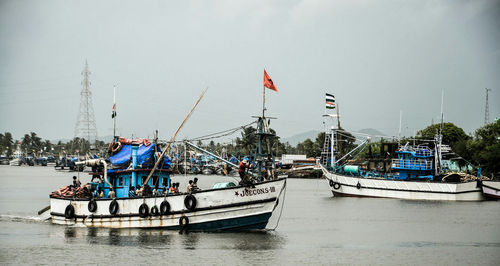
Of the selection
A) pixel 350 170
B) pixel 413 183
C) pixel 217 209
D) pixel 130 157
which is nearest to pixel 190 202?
pixel 217 209

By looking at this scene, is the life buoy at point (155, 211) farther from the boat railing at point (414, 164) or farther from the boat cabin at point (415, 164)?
the boat railing at point (414, 164)

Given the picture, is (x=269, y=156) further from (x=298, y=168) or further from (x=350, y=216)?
(x=298, y=168)

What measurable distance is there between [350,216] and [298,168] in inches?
3787

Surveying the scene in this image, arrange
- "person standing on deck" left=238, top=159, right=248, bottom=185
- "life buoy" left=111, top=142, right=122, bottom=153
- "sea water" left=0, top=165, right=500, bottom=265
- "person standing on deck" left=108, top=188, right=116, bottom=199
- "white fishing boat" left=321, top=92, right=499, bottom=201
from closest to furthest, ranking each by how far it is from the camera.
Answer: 1. "sea water" left=0, top=165, right=500, bottom=265
2. "person standing on deck" left=238, top=159, right=248, bottom=185
3. "person standing on deck" left=108, top=188, right=116, bottom=199
4. "life buoy" left=111, top=142, right=122, bottom=153
5. "white fishing boat" left=321, top=92, right=499, bottom=201

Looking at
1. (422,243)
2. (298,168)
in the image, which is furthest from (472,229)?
(298,168)

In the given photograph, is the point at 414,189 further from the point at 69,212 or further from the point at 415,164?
the point at 69,212

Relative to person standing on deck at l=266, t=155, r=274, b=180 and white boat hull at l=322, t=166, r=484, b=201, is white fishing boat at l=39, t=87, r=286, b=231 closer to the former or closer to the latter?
person standing on deck at l=266, t=155, r=274, b=180

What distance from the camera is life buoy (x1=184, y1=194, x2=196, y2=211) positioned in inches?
1119

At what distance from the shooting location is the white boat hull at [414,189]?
57750mm

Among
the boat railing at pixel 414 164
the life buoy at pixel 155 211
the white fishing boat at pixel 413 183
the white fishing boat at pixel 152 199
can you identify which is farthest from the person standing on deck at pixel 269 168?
the boat railing at pixel 414 164

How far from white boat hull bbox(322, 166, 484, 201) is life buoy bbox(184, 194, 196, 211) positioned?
35.5 metres

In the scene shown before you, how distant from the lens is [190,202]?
1125 inches

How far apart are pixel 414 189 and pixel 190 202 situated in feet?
120

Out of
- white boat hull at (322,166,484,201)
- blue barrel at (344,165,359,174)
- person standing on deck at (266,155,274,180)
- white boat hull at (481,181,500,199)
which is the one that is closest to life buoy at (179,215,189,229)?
person standing on deck at (266,155,274,180)
